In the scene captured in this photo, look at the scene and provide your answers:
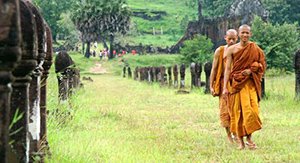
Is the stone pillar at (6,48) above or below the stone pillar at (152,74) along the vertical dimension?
above

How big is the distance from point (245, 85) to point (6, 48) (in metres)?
6.19

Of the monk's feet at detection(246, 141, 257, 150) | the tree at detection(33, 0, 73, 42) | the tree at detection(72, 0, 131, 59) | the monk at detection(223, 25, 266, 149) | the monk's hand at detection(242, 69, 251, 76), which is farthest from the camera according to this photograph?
the tree at detection(33, 0, 73, 42)

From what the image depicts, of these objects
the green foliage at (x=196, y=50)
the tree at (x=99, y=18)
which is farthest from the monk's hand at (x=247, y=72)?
the tree at (x=99, y=18)

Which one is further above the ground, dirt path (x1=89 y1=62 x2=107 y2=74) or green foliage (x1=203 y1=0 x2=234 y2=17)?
green foliage (x1=203 y1=0 x2=234 y2=17)

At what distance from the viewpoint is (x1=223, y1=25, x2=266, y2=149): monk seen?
7980 mm

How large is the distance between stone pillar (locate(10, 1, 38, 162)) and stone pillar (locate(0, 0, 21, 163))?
79cm

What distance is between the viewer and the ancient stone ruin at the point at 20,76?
2285 mm

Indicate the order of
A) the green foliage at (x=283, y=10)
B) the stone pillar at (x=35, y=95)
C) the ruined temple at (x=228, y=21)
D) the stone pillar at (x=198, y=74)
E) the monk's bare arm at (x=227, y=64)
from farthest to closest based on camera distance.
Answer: the green foliage at (x=283, y=10) → the ruined temple at (x=228, y=21) → the stone pillar at (x=198, y=74) → the monk's bare arm at (x=227, y=64) → the stone pillar at (x=35, y=95)

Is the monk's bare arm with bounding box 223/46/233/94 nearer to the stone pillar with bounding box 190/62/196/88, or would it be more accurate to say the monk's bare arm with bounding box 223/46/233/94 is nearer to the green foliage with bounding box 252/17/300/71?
the stone pillar with bounding box 190/62/196/88

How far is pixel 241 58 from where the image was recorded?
26.9 feet

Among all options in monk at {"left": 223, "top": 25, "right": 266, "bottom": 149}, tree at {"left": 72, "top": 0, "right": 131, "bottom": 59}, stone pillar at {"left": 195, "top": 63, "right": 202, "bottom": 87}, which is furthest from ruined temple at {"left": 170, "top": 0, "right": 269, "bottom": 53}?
monk at {"left": 223, "top": 25, "right": 266, "bottom": 149}

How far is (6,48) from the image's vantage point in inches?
89.6

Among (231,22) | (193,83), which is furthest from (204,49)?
(193,83)

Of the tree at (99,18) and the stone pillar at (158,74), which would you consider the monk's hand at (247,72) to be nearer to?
the stone pillar at (158,74)
